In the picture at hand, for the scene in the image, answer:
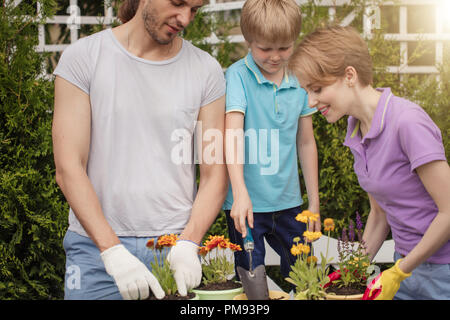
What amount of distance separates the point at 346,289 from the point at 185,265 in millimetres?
487

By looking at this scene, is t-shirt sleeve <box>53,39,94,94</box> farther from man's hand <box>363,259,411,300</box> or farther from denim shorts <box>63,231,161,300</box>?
man's hand <box>363,259,411,300</box>

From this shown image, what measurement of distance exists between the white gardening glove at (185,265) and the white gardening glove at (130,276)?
0.22 ft

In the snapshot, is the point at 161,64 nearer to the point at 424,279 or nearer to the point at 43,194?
the point at 424,279

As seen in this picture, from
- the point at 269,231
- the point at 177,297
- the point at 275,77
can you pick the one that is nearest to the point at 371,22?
the point at 275,77

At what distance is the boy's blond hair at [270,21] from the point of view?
1994 millimetres

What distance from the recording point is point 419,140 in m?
1.54

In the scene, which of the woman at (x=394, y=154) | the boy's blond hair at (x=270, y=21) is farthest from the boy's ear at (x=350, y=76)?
the boy's blond hair at (x=270, y=21)

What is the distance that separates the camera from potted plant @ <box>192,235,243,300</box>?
1.57m

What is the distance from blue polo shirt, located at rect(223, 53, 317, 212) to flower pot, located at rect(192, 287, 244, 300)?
0.60 metres

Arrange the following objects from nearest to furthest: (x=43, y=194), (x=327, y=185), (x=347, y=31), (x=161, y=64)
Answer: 1. (x=347, y=31)
2. (x=161, y=64)
3. (x=43, y=194)
4. (x=327, y=185)

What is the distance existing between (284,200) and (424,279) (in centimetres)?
69

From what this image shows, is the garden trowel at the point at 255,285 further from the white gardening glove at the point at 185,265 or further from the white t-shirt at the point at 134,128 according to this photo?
the white t-shirt at the point at 134,128

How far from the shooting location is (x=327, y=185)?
3.23 meters
